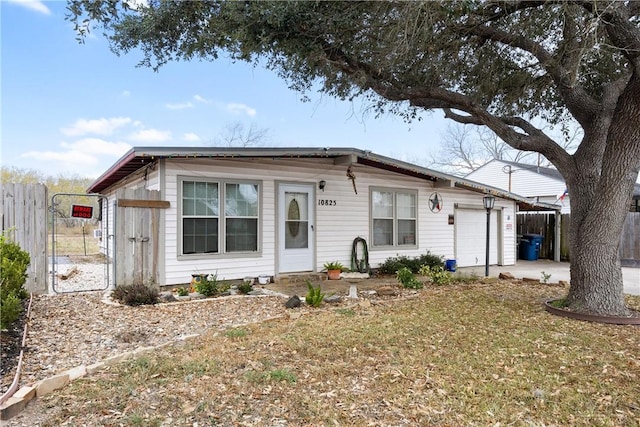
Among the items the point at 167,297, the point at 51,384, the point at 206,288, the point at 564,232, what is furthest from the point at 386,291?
the point at 564,232

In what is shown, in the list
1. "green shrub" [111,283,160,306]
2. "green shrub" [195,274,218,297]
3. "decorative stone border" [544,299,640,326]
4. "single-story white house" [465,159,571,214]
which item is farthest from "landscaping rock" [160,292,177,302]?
"single-story white house" [465,159,571,214]

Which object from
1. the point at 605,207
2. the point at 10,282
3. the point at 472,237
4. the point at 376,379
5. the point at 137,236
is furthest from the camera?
the point at 472,237

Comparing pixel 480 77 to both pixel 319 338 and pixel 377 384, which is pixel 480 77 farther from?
pixel 377 384

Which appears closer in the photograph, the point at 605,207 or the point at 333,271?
the point at 605,207

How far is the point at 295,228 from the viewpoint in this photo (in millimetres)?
8844

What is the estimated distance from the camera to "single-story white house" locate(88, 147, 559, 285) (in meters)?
7.14

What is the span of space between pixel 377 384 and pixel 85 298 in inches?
203

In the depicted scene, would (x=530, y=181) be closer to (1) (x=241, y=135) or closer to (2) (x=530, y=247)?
(2) (x=530, y=247)

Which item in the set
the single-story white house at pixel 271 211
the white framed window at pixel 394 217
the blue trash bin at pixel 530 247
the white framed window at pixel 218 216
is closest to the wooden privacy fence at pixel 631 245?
the blue trash bin at pixel 530 247

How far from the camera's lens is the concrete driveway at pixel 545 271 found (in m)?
9.24

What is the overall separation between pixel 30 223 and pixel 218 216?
2908mm

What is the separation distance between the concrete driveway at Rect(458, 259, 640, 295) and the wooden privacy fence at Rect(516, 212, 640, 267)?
801 mm

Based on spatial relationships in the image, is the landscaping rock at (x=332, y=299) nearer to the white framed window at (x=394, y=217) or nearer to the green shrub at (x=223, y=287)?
the green shrub at (x=223, y=287)

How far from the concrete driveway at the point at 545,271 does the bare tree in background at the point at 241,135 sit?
64.2ft
